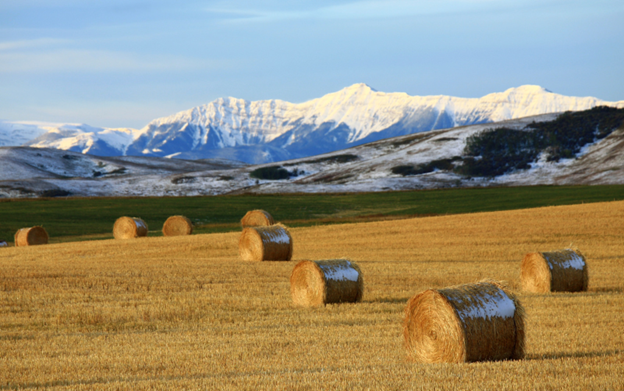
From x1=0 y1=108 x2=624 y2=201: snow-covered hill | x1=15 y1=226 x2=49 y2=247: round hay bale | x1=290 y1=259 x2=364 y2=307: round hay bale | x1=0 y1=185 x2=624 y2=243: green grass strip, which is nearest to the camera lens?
x1=290 y1=259 x2=364 y2=307: round hay bale

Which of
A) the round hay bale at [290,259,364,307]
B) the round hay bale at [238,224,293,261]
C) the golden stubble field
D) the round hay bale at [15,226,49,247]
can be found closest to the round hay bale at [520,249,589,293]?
the golden stubble field

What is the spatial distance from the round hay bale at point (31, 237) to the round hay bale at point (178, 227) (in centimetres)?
653

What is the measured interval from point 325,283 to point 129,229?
2307 centimetres

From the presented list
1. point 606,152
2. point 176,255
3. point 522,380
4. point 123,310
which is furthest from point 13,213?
point 606,152

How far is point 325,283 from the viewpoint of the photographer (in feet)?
47.1

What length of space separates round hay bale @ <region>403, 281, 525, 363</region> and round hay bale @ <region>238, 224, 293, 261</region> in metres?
14.5

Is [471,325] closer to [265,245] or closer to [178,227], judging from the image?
[265,245]

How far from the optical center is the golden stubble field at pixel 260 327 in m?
7.91

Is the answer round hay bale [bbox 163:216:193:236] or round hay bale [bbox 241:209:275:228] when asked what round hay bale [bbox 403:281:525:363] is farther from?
round hay bale [bbox 163:216:193:236]

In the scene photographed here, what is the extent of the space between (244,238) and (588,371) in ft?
56.0

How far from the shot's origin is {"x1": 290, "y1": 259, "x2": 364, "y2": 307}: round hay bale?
14453 millimetres

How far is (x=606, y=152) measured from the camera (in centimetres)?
11050

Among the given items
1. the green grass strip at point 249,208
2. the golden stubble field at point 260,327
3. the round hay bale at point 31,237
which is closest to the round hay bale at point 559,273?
the golden stubble field at point 260,327

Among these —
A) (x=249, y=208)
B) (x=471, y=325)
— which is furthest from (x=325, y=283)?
(x=249, y=208)
